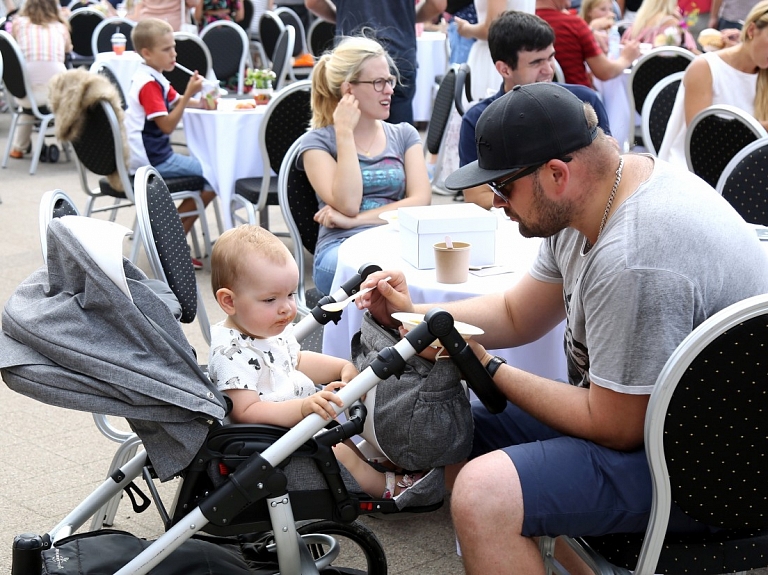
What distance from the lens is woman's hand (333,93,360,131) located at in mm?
3449

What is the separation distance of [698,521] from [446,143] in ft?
16.7

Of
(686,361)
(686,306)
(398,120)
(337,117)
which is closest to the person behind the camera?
(686,361)

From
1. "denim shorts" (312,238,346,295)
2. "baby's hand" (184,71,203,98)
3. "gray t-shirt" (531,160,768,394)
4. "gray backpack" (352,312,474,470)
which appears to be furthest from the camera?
"baby's hand" (184,71,203,98)

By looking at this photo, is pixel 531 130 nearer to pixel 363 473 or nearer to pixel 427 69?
pixel 363 473

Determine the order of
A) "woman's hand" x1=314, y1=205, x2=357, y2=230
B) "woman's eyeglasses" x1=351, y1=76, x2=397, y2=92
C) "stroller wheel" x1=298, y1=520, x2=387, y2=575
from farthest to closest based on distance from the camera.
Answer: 1. "woman's eyeglasses" x1=351, y1=76, x2=397, y2=92
2. "woman's hand" x1=314, y1=205, x2=357, y2=230
3. "stroller wheel" x1=298, y1=520, x2=387, y2=575

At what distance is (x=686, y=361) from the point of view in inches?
58.8

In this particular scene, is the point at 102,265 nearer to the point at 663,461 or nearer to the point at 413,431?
the point at 413,431

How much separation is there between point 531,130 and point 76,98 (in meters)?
3.50

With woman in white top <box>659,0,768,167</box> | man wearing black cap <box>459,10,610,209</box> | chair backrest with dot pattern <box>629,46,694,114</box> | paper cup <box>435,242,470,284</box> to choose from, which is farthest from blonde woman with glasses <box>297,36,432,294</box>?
chair backrest with dot pattern <box>629,46,694,114</box>

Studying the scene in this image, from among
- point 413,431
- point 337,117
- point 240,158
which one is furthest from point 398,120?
point 413,431

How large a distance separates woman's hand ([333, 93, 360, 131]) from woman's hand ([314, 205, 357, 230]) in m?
0.32

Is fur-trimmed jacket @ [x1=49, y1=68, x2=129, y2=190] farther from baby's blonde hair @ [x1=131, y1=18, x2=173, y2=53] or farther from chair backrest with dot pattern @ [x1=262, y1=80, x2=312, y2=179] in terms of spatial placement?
chair backrest with dot pattern @ [x1=262, y1=80, x2=312, y2=179]

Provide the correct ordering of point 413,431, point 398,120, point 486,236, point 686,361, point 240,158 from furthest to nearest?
1. point 240,158
2. point 398,120
3. point 486,236
4. point 413,431
5. point 686,361

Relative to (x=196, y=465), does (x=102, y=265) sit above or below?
above
